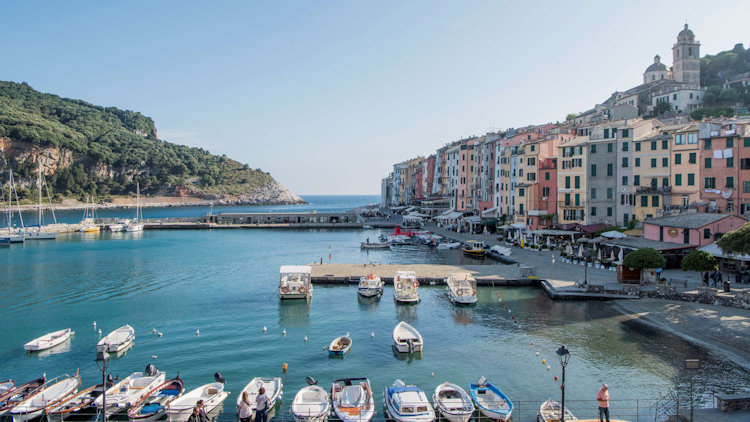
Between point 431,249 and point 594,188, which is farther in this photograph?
point 431,249

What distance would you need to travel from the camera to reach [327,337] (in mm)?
30422

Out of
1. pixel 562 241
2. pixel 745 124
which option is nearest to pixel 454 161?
pixel 562 241

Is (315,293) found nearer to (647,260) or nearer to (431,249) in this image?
(647,260)

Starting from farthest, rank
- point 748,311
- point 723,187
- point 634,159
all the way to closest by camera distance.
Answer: point 634,159
point 723,187
point 748,311

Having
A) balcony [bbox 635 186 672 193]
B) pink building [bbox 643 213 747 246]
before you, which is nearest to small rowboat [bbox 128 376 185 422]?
pink building [bbox 643 213 747 246]

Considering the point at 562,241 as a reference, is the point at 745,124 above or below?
above

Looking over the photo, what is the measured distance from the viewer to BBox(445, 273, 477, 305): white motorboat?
3791cm

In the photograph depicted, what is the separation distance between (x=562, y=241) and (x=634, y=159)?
40.5 feet

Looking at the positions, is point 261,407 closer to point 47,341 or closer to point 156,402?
point 156,402

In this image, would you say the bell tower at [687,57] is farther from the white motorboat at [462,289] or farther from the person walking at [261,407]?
the person walking at [261,407]

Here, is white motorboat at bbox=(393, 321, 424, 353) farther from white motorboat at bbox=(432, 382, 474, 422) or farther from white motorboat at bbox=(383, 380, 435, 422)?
white motorboat at bbox=(383, 380, 435, 422)

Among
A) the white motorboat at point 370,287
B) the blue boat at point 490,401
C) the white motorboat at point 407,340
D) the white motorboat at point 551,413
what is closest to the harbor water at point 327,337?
the white motorboat at point 407,340

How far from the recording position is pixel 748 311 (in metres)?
31.0

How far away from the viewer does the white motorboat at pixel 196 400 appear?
19141 mm
